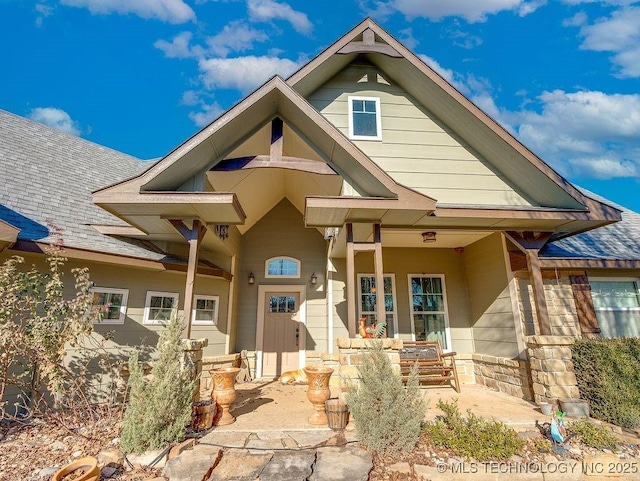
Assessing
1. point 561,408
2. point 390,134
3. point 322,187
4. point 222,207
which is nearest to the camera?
point 561,408

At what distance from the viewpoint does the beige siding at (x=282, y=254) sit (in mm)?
7742

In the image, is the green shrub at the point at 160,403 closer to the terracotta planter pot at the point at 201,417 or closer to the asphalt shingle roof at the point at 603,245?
the terracotta planter pot at the point at 201,417

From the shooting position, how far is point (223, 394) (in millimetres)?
4016

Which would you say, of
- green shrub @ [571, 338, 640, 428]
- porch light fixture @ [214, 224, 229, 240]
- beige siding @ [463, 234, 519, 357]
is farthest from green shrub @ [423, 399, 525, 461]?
porch light fixture @ [214, 224, 229, 240]

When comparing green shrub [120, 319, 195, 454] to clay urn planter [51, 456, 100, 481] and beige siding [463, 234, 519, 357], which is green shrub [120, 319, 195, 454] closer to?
clay urn planter [51, 456, 100, 481]

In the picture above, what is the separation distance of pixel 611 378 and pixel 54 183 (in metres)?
9.94

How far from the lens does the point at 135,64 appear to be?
642 inches

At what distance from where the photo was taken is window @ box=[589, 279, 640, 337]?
240 inches

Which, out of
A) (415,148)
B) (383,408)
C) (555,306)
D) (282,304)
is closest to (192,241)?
(282,304)

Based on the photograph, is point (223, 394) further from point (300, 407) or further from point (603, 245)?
point (603, 245)

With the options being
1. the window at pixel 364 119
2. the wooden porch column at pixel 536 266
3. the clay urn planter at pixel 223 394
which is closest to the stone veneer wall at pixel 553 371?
the wooden porch column at pixel 536 266

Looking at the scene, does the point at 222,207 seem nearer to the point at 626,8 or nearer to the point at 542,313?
the point at 542,313

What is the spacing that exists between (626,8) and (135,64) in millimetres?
21363

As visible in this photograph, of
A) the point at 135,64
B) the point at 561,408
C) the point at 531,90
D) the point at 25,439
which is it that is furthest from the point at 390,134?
the point at 531,90
